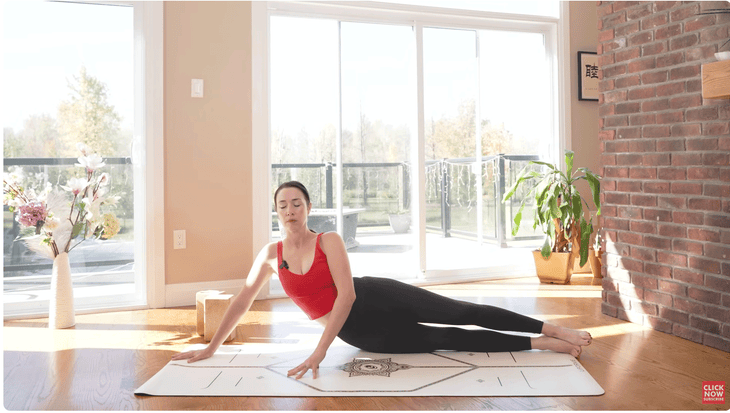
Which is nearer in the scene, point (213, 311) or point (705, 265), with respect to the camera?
point (705, 265)

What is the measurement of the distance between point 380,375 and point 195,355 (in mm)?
792

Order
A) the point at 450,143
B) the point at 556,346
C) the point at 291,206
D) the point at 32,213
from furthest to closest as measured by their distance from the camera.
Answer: the point at 450,143 → the point at 32,213 → the point at 556,346 → the point at 291,206

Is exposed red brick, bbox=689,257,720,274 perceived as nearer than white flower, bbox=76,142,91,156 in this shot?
Yes

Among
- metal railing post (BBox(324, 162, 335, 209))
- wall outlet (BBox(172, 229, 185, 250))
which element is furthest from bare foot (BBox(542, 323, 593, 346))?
wall outlet (BBox(172, 229, 185, 250))

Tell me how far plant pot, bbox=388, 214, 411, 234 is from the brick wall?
154cm

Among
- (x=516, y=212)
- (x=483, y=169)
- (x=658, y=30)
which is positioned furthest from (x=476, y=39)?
(x=658, y=30)

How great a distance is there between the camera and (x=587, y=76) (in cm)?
500

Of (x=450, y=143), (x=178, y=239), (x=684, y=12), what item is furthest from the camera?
(x=450, y=143)

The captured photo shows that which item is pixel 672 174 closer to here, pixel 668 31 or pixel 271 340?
pixel 668 31

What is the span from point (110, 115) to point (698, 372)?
3.48 meters

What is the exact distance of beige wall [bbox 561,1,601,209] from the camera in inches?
196

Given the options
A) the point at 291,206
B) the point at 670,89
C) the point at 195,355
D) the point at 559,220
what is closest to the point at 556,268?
the point at 559,220

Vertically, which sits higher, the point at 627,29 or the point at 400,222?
the point at 627,29

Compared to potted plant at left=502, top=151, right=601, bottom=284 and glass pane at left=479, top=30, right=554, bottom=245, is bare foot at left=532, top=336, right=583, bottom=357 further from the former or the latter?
glass pane at left=479, top=30, right=554, bottom=245
